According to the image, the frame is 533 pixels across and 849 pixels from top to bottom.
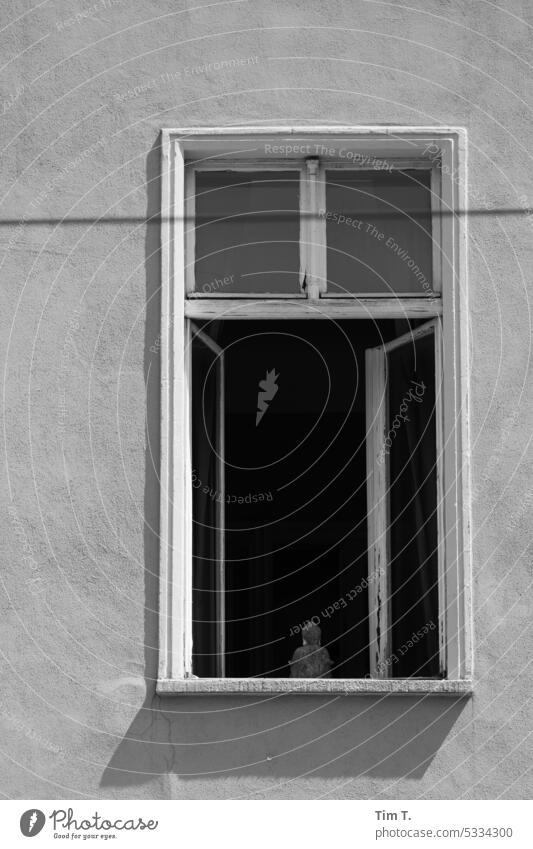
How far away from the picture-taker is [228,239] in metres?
6.25

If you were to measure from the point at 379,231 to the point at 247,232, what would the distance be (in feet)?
1.88

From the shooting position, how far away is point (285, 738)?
227 inches

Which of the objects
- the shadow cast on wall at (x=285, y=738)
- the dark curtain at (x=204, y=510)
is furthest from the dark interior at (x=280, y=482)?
the shadow cast on wall at (x=285, y=738)

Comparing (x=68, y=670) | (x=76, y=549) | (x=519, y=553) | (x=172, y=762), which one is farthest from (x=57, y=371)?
(x=519, y=553)

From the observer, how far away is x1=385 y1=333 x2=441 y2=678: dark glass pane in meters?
6.02

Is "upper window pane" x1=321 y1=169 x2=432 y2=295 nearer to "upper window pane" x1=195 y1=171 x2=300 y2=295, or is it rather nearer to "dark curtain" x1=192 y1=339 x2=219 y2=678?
"upper window pane" x1=195 y1=171 x2=300 y2=295

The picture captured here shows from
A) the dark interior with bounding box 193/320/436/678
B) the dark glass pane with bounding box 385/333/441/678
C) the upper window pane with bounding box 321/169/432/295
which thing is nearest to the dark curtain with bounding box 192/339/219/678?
the dark interior with bounding box 193/320/436/678

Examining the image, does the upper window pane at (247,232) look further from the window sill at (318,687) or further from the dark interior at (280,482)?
the window sill at (318,687)

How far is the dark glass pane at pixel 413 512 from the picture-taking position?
6.02m

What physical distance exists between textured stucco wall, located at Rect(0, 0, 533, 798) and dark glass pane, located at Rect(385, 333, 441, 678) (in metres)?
0.23

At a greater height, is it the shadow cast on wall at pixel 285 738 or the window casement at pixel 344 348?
the window casement at pixel 344 348

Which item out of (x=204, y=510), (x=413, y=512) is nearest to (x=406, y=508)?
(x=413, y=512)

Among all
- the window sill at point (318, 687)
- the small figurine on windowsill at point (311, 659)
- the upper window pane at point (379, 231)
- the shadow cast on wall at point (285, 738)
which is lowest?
the shadow cast on wall at point (285, 738)

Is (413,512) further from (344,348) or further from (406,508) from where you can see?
(344,348)
